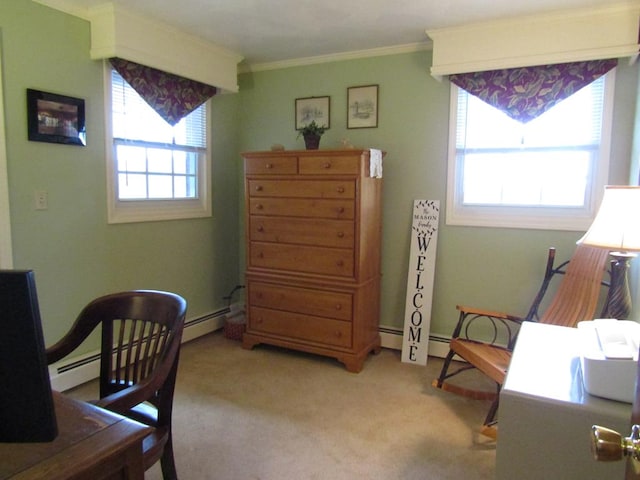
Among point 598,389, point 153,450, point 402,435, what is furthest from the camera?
point 402,435

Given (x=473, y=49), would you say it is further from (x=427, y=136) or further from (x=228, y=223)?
(x=228, y=223)

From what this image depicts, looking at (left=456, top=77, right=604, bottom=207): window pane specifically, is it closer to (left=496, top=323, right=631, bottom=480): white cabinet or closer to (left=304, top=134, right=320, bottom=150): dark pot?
(left=304, top=134, right=320, bottom=150): dark pot

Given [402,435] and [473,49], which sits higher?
[473,49]

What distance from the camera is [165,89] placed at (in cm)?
325

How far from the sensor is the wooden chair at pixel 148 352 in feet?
4.97

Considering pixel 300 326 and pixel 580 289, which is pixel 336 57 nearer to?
pixel 300 326

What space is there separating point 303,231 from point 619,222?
194 cm

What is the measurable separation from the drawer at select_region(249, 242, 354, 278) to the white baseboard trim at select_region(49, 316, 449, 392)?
30.3 inches

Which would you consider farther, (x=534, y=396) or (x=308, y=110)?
(x=308, y=110)

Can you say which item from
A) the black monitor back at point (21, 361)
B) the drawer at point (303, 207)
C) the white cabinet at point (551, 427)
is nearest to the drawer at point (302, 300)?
the drawer at point (303, 207)

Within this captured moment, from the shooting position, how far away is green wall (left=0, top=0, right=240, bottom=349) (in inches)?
99.0

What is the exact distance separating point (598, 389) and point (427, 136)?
240 cm

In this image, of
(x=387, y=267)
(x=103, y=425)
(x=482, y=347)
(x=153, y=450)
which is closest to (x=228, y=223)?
(x=387, y=267)

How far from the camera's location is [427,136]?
338cm
